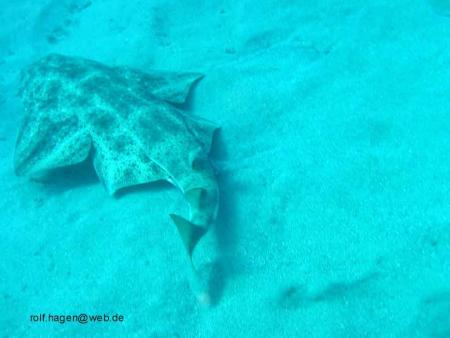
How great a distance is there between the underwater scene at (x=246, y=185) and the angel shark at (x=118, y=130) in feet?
0.09

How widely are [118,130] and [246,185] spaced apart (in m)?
2.05

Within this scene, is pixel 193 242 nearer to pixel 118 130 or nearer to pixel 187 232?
pixel 187 232

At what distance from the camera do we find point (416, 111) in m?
5.27

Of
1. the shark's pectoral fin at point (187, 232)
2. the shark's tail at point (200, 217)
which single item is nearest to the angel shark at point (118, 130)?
the shark's tail at point (200, 217)

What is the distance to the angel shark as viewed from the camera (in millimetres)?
4801

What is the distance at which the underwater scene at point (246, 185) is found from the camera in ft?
13.0

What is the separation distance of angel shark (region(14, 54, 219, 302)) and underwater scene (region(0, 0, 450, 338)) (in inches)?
1.1

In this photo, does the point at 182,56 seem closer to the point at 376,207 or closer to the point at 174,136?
the point at 174,136

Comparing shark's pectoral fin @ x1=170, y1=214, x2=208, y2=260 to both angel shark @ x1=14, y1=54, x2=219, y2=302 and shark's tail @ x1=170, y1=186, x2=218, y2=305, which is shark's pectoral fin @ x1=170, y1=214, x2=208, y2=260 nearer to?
shark's tail @ x1=170, y1=186, x2=218, y2=305

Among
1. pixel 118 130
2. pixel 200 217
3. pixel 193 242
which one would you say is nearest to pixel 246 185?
pixel 200 217

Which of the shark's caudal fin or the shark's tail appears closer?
the shark's caudal fin

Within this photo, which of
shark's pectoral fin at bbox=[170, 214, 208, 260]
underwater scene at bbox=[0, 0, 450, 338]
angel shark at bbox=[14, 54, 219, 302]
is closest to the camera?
shark's pectoral fin at bbox=[170, 214, 208, 260]

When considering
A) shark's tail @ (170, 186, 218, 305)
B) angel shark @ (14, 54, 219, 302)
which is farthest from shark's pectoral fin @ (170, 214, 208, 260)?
angel shark @ (14, 54, 219, 302)

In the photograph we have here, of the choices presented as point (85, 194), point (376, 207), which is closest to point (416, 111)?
point (376, 207)
